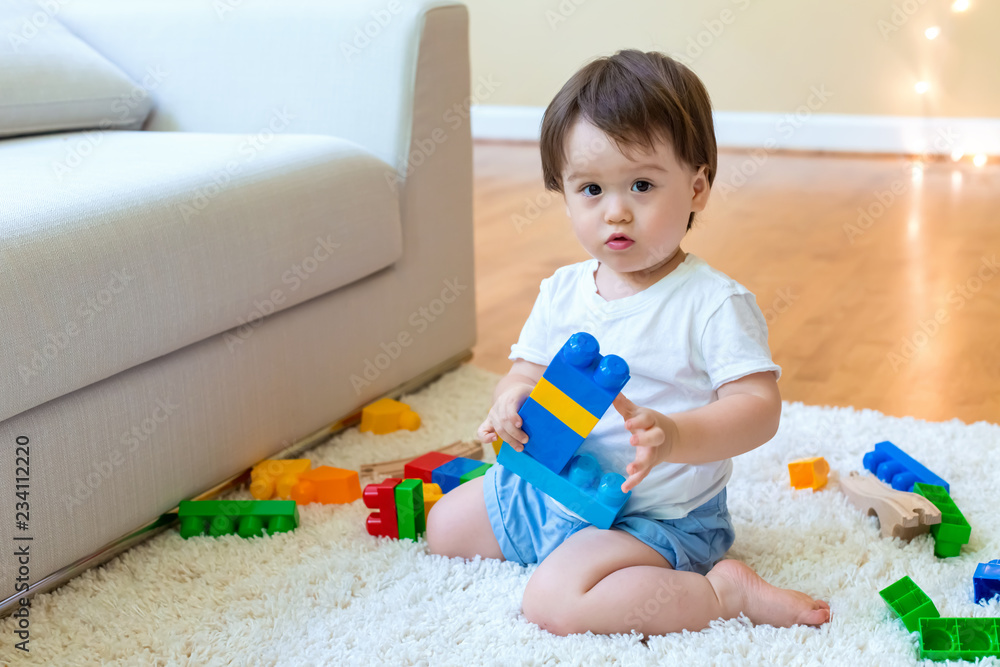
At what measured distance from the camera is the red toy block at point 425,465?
1184 millimetres

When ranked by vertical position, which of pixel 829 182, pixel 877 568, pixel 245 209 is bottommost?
pixel 829 182

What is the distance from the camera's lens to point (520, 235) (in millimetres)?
2619

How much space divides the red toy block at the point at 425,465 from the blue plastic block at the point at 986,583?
624 millimetres

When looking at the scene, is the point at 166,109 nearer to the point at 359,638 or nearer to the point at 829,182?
the point at 359,638

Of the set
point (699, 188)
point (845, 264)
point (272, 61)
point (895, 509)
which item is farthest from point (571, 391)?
point (845, 264)

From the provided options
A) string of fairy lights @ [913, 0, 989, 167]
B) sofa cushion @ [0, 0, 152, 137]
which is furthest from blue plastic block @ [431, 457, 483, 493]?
string of fairy lights @ [913, 0, 989, 167]

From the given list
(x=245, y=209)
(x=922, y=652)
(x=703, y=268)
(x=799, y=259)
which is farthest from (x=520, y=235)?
(x=922, y=652)

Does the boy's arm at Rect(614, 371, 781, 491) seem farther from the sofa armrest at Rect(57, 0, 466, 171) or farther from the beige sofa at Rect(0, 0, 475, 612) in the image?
the sofa armrest at Rect(57, 0, 466, 171)

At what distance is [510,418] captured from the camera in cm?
86

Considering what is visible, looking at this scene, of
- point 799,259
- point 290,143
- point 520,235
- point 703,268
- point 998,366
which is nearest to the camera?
point 703,268

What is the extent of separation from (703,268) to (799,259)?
146 cm

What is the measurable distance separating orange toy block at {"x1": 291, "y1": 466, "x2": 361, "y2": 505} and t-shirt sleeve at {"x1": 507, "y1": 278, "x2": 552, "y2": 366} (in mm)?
318

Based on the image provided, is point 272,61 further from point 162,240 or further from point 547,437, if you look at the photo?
point 547,437

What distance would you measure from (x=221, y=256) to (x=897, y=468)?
0.88 m
